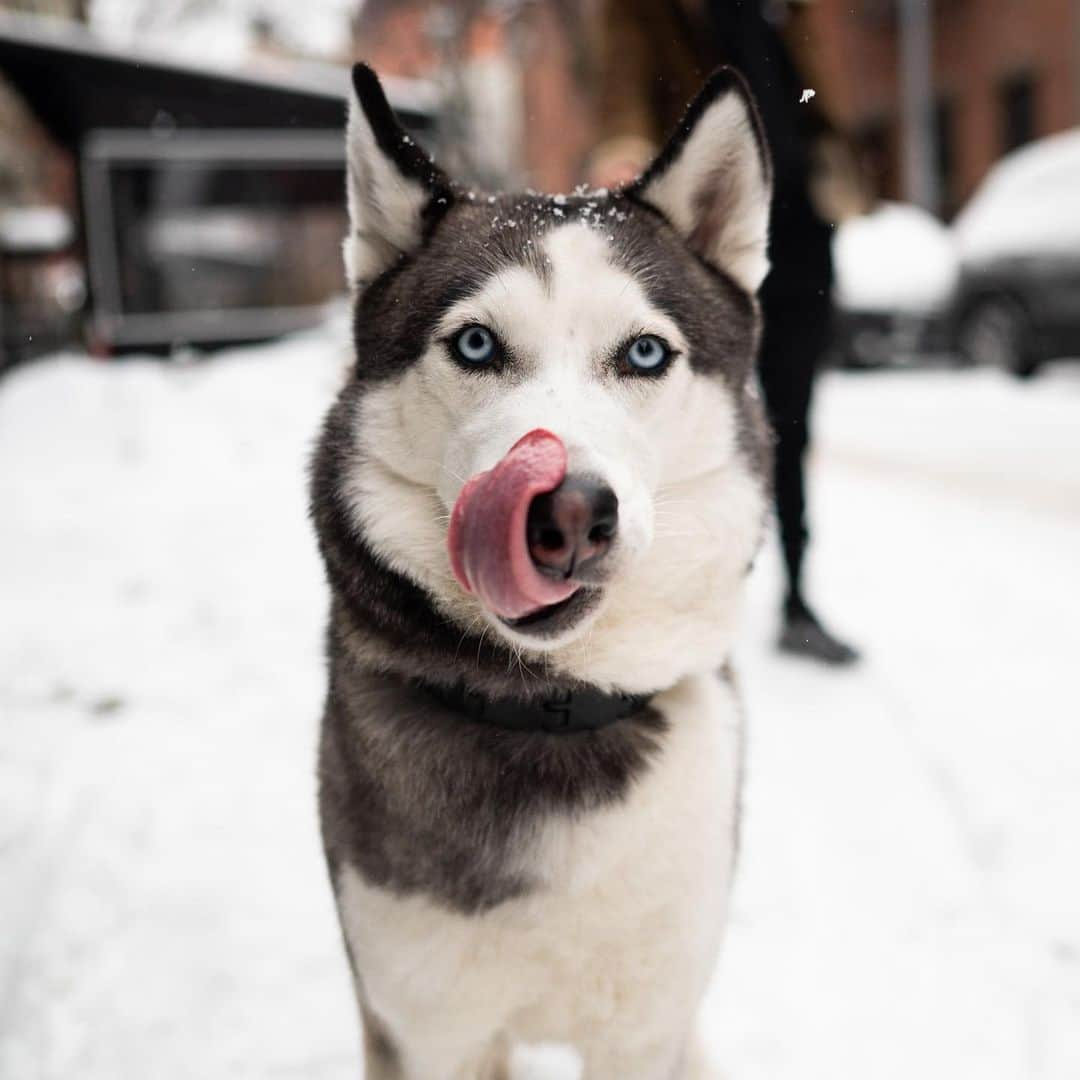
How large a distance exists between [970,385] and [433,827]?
9.65 metres

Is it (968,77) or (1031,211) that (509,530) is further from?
(968,77)

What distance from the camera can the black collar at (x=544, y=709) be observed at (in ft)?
5.31

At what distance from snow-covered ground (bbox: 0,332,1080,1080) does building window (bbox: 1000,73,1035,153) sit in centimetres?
1714

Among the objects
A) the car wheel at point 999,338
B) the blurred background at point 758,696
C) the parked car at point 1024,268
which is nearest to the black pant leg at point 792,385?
the blurred background at point 758,696

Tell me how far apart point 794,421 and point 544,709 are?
2167 millimetres

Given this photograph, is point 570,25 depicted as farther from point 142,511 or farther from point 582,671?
point 582,671

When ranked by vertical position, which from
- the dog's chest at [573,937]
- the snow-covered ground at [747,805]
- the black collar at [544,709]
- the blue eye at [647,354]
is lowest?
the snow-covered ground at [747,805]

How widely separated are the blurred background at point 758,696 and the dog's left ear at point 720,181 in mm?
757

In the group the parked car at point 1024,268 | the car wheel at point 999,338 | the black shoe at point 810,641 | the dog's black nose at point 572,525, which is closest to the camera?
the dog's black nose at point 572,525

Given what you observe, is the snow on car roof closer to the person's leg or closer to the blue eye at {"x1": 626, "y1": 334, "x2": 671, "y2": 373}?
the person's leg

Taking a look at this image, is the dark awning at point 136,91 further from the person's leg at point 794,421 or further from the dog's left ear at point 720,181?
the dog's left ear at point 720,181

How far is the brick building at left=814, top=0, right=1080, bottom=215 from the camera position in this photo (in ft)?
62.1

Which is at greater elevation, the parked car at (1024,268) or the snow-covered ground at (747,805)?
the parked car at (1024,268)

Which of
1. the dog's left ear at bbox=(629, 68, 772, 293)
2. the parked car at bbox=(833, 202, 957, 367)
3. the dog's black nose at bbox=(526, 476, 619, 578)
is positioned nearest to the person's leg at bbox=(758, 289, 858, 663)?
the dog's left ear at bbox=(629, 68, 772, 293)
